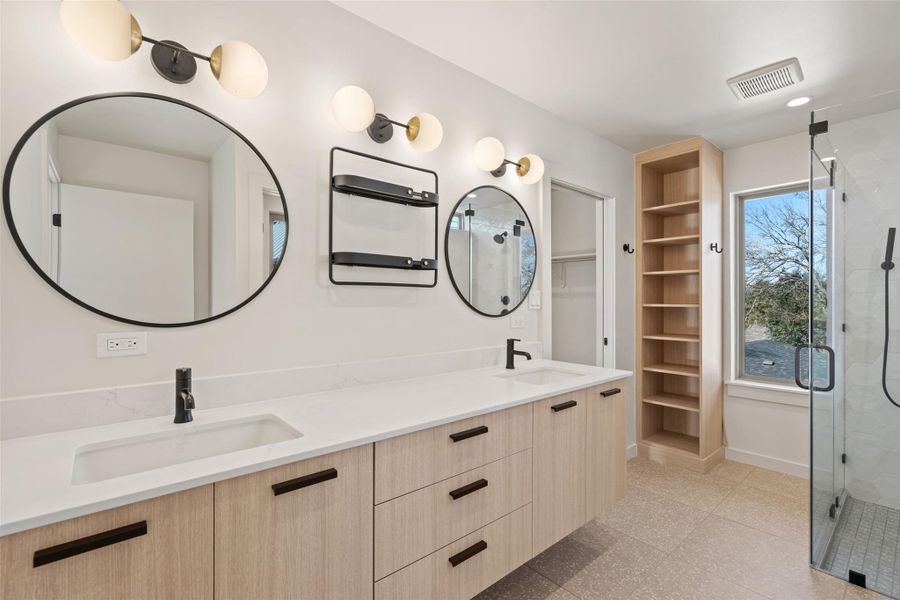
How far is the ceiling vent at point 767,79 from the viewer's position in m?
2.19

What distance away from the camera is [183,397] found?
1.30 m

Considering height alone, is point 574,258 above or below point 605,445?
above

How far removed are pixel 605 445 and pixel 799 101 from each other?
2.52m

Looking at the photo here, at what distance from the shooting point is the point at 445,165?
2240 mm

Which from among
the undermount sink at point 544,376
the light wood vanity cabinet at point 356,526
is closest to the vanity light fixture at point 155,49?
the light wood vanity cabinet at point 356,526

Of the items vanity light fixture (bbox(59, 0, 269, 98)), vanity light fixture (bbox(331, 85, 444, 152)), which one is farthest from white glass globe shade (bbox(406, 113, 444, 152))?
vanity light fixture (bbox(59, 0, 269, 98))

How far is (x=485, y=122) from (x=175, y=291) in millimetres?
1874

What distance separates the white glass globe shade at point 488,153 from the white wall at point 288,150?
0.22 ft

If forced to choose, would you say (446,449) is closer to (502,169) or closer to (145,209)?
(145,209)

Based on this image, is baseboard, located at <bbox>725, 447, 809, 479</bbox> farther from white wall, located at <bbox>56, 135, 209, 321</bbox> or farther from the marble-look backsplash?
white wall, located at <bbox>56, 135, 209, 321</bbox>

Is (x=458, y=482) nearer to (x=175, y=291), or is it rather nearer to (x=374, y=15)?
(x=175, y=291)

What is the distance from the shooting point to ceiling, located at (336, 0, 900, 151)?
1820 millimetres

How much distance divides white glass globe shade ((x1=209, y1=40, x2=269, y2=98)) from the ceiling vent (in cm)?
254

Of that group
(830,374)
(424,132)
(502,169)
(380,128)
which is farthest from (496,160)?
(830,374)
